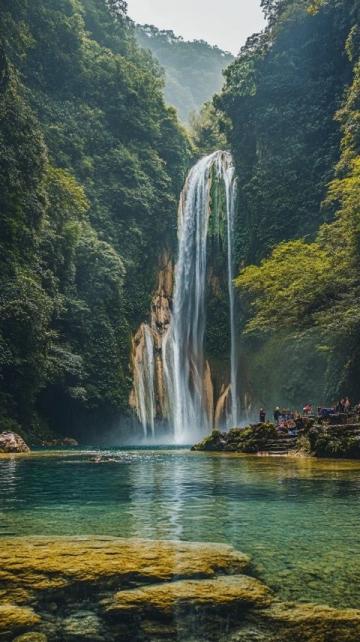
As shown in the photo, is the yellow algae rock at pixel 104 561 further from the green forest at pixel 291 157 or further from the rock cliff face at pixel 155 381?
the rock cliff face at pixel 155 381

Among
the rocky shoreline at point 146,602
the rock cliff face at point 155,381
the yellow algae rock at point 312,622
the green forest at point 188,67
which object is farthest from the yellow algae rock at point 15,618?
the green forest at point 188,67

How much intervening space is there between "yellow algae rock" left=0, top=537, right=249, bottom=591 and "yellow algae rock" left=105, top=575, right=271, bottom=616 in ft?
0.63

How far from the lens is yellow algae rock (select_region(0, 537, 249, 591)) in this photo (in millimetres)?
4312

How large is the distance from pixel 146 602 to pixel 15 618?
2.85 feet

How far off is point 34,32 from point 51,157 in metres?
8.85

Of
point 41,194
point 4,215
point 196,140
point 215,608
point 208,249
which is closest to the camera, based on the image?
point 215,608

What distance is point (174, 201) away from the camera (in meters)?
42.1

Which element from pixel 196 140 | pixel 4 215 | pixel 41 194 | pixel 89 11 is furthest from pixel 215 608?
pixel 196 140

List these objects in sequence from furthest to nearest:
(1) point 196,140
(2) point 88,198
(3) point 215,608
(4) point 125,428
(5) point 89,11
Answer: (1) point 196,140 → (5) point 89,11 → (2) point 88,198 → (4) point 125,428 → (3) point 215,608

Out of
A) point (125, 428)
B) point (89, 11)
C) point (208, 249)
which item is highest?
point (89, 11)

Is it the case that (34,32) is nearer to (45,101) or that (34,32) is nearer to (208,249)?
(45,101)

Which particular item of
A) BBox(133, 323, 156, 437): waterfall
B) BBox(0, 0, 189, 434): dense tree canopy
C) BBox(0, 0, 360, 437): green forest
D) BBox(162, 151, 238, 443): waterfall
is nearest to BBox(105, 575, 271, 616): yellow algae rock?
BBox(0, 0, 360, 437): green forest

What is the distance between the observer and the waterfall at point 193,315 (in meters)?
37.2

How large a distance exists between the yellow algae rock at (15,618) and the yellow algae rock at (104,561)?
1.10 feet
